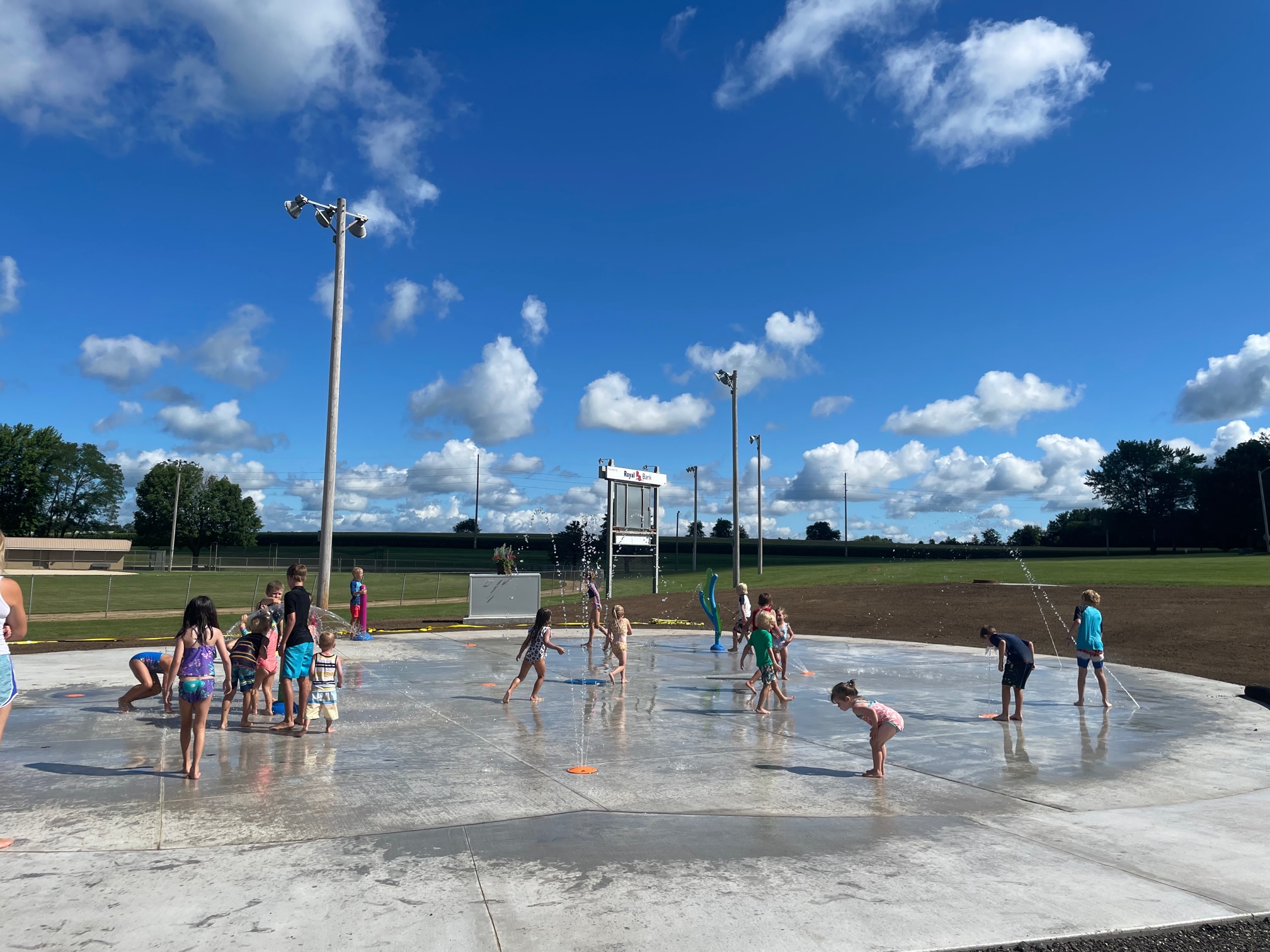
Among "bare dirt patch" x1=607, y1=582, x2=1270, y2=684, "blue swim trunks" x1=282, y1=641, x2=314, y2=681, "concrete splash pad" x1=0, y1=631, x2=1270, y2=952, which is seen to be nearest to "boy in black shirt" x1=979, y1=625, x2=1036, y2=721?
"concrete splash pad" x1=0, y1=631, x2=1270, y2=952

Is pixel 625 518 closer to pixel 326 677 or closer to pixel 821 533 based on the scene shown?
pixel 326 677

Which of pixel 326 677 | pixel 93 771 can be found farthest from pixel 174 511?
pixel 93 771

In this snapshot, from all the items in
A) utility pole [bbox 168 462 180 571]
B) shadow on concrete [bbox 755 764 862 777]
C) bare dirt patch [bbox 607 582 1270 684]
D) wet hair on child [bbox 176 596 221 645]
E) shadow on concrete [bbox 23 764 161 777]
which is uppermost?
utility pole [bbox 168 462 180 571]

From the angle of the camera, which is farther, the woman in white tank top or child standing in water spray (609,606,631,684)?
child standing in water spray (609,606,631,684)

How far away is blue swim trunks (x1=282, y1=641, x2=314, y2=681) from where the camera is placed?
9.68 meters

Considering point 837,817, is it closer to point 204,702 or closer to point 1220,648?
point 204,702

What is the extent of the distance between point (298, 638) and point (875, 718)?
21.0ft

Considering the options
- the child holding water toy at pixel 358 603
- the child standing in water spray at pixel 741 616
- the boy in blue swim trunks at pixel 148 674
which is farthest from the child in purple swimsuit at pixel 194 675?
the child holding water toy at pixel 358 603

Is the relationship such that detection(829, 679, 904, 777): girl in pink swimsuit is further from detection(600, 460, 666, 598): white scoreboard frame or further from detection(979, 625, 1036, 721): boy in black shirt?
detection(600, 460, 666, 598): white scoreboard frame

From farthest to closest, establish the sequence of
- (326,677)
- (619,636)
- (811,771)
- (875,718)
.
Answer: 1. (619,636)
2. (326,677)
3. (811,771)
4. (875,718)

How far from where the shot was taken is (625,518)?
118 feet

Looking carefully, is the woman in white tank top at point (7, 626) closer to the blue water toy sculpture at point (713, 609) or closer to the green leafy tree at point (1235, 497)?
the blue water toy sculpture at point (713, 609)

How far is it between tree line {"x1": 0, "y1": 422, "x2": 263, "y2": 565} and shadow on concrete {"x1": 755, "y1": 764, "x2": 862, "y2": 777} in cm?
9692

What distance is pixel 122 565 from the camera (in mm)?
79688
